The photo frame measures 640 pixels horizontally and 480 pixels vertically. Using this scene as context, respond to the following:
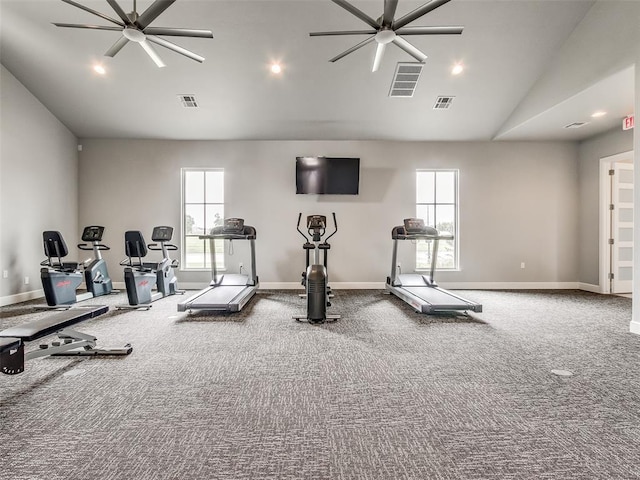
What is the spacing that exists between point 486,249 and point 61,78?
9.29 m

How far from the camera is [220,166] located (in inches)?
294

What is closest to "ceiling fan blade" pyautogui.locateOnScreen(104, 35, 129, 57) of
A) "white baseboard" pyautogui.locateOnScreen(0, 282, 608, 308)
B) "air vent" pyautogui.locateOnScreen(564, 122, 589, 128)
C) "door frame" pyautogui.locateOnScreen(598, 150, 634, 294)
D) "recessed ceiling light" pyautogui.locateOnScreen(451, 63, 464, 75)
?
"white baseboard" pyautogui.locateOnScreen(0, 282, 608, 308)

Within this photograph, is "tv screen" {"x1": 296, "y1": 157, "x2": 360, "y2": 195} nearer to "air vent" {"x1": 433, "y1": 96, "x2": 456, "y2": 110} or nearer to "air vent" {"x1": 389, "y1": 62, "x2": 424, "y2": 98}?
"air vent" {"x1": 389, "y1": 62, "x2": 424, "y2": 98}

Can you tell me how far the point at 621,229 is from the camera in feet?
22.8

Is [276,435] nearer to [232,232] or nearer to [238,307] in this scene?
[238,307]

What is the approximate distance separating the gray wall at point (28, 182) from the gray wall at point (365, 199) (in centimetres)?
56

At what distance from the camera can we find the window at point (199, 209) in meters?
7.52

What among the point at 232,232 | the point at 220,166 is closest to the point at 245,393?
the point at 232,232

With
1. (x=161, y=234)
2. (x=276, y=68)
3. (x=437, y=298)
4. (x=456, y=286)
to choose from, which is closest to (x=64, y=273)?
(x=161, y=234)

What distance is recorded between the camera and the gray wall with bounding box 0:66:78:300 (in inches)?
222

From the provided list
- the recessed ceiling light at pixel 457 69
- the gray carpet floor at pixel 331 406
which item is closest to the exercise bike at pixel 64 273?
the gray carpet floor at pixel 331 406

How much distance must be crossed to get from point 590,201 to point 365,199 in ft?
16.4

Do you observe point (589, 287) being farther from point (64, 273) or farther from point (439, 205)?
point (64, 273)

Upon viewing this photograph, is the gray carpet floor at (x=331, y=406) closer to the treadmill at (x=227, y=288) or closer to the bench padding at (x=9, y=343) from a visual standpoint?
the bench padding at (x=9, y=343)
